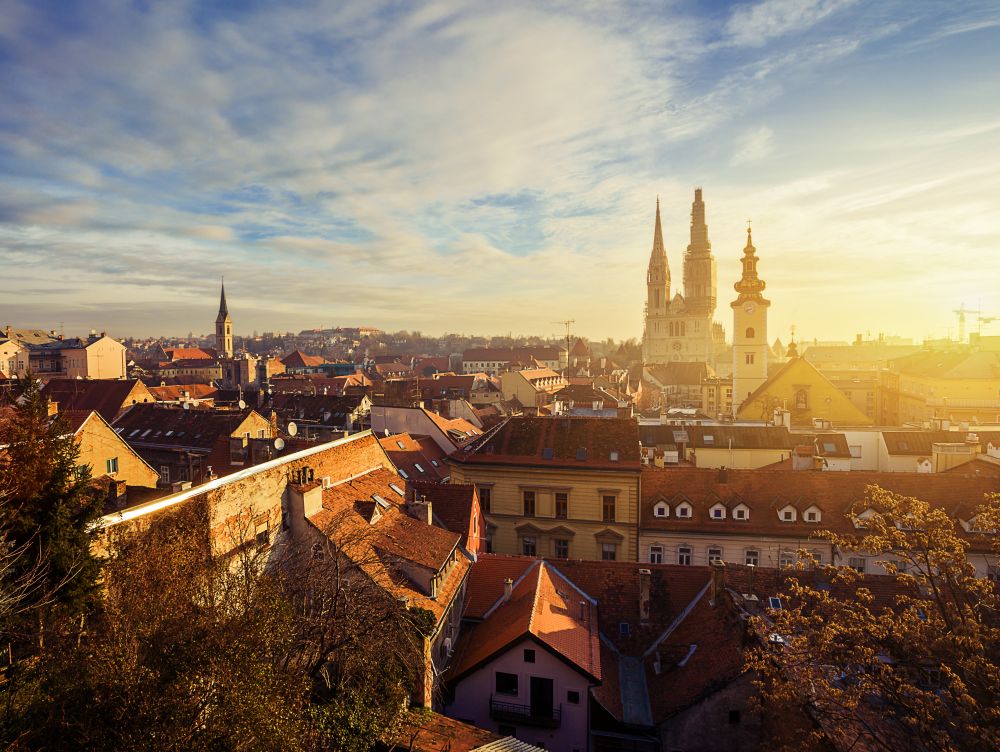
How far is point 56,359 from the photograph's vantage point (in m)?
84.6

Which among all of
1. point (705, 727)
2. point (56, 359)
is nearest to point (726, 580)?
point (705, 727)

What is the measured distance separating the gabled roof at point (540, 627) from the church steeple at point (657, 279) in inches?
4707

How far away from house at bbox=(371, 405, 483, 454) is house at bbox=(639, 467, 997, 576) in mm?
14283

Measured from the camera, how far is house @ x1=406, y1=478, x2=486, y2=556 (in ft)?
77.3

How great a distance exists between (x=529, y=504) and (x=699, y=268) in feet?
372

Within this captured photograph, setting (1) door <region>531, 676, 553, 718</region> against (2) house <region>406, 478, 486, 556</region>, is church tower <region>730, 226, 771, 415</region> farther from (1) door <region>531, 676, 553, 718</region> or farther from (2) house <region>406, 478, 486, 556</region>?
(1) door <region>531, 676, 553, 718</region>

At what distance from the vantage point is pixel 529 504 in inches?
1233

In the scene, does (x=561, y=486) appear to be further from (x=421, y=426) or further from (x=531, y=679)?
(x=421, y=426)

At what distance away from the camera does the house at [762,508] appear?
27203mm

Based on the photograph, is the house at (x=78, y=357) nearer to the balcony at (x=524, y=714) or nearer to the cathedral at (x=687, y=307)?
the balcony at (x=524, y=714)

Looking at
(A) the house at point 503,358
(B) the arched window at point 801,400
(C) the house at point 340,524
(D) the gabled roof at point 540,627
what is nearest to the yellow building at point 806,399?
(B) the arched window at point 801,400

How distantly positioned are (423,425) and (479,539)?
1641 cm

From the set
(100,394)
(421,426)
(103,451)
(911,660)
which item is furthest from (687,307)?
(911,660)

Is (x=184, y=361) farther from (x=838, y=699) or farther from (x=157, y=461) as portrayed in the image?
(x=838, y=699)
